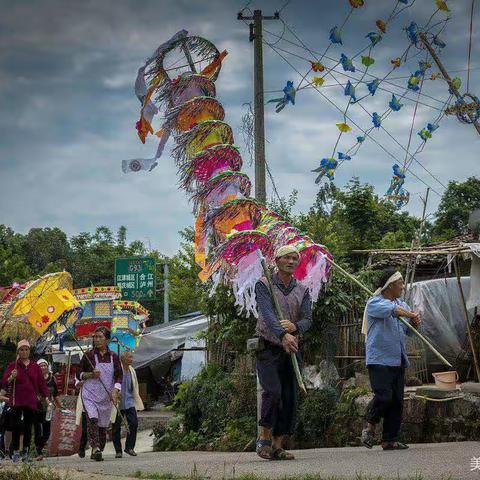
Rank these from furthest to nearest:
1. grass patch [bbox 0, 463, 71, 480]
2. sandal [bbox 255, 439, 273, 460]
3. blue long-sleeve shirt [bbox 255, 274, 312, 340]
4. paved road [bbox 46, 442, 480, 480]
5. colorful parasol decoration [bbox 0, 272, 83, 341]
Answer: colorful parasol decoration [bbox 0, 272, 83, 341]
sandal [bbox 255, 439, 273, 460]
blue long-sleeve shirt [bbox 255, 274, 312, 340]
grass patch [bbox 0, 463, 71, 480]
paved road [bbox 46, 442, 480, 480]

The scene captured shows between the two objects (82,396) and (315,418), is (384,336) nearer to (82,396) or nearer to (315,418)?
(315,418)

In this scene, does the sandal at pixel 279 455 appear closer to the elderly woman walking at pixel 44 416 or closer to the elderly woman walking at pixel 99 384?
the elderly woman walking at pixel 99 384

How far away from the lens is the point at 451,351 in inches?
608

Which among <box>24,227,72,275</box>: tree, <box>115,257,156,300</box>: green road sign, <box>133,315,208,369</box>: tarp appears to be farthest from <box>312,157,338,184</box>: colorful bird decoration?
<box>24,227,72,275</box>: tree

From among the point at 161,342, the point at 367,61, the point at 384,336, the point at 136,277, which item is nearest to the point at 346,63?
the point at 367,61

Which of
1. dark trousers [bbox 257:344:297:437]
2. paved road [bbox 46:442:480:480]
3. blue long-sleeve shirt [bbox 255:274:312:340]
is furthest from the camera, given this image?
dark trousers [bbox 257:344:297:437]

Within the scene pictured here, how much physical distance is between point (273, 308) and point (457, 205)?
2357 cm

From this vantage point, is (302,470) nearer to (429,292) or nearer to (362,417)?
(362,417)

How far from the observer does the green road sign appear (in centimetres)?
3759

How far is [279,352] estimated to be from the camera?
7.94 metres

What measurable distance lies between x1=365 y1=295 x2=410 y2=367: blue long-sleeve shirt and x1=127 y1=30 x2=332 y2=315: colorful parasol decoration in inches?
51.4

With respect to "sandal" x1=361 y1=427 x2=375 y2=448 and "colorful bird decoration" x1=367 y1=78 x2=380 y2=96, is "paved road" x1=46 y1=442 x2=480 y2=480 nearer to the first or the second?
"sandal" x1=361 y1=427 x2=375 y2=448

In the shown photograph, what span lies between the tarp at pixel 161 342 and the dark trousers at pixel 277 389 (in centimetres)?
2014

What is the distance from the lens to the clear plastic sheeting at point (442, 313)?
50.9 ft
